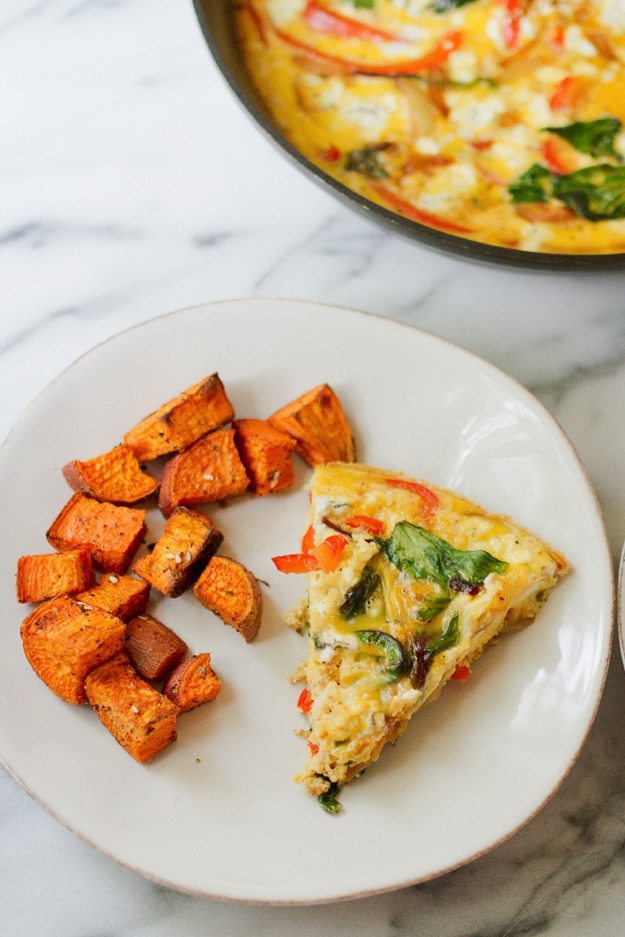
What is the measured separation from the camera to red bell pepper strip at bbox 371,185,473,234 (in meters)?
2.40

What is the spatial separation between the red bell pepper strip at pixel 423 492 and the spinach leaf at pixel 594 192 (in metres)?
0.79

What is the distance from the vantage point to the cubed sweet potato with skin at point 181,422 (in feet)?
7.01

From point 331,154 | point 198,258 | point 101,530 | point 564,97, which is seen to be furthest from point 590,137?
point 101,530

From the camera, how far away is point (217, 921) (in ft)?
6.72

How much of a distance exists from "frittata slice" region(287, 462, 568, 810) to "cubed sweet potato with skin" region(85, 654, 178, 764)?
0.26 metres

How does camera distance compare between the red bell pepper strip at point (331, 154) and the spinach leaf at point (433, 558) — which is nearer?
the spinach leaf at point (433, 558)

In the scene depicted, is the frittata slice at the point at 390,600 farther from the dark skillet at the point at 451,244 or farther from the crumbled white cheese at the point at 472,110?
the crumbled white cheese at the point at 472,110

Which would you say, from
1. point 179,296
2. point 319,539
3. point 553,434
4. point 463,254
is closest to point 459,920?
point 319,539

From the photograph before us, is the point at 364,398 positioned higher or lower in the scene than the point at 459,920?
higher

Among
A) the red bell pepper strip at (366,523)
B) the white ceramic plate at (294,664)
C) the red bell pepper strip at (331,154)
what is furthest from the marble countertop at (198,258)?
the red bell pepper strip at (366,523)

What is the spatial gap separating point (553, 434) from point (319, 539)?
50cm

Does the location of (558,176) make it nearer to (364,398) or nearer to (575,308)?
(575,308)

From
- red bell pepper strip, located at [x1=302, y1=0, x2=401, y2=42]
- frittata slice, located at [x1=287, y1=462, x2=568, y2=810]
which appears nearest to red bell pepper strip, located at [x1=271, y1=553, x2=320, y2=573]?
frittata slice, located at [x1=287, y1=462, x2=568, y2=810]

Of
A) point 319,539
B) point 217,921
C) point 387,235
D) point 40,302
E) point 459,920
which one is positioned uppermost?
point 40,302
